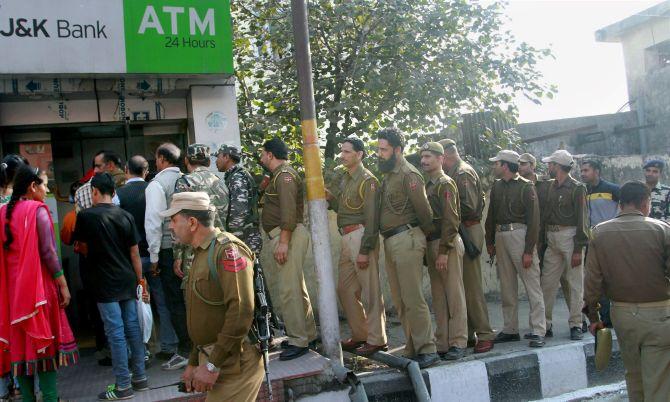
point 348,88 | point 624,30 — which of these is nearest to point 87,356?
point 348,88

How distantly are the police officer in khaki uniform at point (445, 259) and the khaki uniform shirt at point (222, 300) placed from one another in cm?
280

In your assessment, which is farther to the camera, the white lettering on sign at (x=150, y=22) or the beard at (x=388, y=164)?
the white lettering on sign at (x=150, y=22)

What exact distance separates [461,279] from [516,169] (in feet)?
4.69

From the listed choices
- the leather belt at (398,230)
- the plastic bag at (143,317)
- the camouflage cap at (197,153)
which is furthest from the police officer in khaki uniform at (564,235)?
the plastic bag at (143,317)

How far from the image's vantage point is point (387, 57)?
25.7 feet

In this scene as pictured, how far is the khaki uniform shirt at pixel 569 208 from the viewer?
6.40 m

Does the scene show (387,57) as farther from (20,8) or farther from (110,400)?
(110,400)

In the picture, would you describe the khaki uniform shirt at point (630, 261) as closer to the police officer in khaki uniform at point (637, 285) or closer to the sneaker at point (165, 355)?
the police officer in khaki uniform at point (637, 285)

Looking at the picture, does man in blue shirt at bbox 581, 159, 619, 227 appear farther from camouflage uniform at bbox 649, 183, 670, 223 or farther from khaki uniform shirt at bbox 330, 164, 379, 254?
khaki uniform shirt at bbox 330, 164, 379, 254

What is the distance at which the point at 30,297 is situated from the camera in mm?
4246

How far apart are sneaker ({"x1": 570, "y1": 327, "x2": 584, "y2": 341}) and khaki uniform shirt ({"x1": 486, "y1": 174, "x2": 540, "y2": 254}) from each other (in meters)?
0.96

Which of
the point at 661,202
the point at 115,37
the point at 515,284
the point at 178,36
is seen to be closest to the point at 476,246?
the point at 515,284

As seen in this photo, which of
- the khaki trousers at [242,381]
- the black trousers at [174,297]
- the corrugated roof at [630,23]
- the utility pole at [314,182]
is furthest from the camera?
the corrugated roof at [630,23]

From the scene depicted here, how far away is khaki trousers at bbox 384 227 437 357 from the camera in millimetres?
5570
